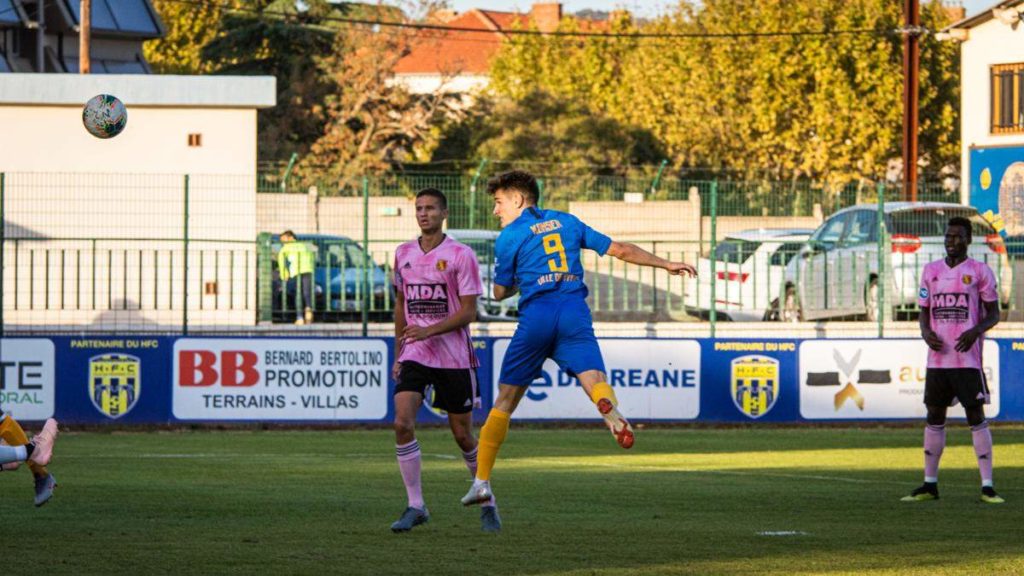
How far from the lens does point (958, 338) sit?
12.3 meters

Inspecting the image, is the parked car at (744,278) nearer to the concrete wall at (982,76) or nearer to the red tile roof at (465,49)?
the concrete wall at (982,76)

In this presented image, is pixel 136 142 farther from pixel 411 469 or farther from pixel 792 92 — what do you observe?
pixel 792 92

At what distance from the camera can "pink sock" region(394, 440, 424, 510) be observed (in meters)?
9.73

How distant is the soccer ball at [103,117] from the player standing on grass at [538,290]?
10.4 metres

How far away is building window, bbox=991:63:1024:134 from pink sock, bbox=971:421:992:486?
23.4 meters

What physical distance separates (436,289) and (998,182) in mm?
25166

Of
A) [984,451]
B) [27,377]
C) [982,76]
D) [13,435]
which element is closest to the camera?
[13,435]

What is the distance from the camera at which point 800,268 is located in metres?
22.5

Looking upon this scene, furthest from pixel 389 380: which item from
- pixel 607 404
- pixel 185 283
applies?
pixel 607 404

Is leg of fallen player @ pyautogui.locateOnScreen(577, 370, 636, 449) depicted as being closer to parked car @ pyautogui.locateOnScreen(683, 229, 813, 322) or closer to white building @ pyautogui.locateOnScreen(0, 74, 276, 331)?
white building @ pyautogui.locateOnScreen(0, 74, 276, 331)

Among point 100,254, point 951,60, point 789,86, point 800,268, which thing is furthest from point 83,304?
point 951,60

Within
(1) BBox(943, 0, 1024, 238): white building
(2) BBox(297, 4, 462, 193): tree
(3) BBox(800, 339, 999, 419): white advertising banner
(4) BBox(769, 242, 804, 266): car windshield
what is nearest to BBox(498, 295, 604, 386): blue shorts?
(3) BBox(800, 339, 999, 419): white advertising banner

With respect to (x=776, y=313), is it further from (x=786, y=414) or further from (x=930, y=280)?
(x=930, y=280)

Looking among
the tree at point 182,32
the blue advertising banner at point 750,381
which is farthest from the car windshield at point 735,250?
the tree at point 182,32
